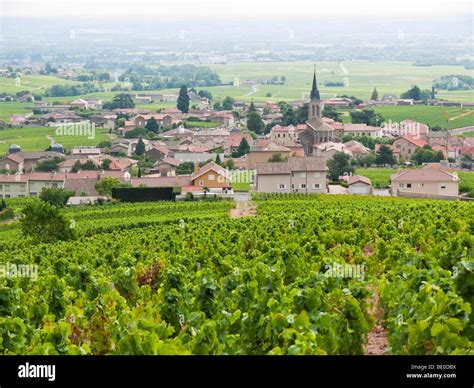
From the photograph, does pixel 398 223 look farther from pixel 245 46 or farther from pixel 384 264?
pixel 245 46

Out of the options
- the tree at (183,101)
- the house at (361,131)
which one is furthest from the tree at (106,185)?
the tree at (183,101)

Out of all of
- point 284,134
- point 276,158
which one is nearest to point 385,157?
point 276,158

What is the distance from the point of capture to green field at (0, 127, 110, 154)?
64.9 m

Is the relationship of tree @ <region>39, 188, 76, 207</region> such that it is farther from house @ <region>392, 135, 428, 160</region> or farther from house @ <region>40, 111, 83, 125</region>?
house @ <region>40, 111, 83, 125</region>

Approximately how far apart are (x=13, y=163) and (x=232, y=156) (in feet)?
45.3

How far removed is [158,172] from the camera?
49.8 m

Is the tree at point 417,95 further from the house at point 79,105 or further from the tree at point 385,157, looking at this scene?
the tree at point 385,157

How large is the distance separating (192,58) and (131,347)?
159563mm

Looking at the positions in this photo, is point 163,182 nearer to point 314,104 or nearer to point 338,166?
point 338,166

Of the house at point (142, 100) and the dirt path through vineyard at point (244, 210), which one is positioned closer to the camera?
the dirt path through vineyard at point (244, 210)

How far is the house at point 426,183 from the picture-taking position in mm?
36125

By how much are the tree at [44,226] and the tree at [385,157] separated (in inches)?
1278

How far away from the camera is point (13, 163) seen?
52000 millimetres
